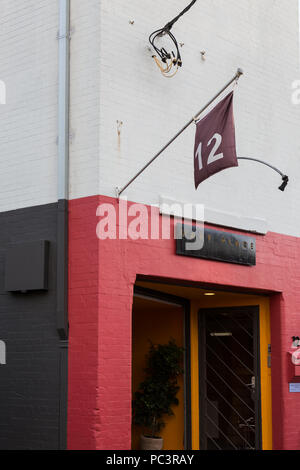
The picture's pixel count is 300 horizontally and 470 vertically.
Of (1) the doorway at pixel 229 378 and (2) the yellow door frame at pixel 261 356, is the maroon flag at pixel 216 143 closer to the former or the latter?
(2) the yellow door frame at pixel 261 356

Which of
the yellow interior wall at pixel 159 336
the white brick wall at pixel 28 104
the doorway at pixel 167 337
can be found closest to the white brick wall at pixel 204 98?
the white brick wall at pixel 28 104

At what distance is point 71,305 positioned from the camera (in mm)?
8219

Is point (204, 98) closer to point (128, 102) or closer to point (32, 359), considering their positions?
point (128, 102)

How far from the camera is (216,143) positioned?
777 centimetres

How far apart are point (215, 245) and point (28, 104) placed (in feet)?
10.5

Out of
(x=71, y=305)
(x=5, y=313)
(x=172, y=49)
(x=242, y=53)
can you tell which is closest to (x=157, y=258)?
(x=71, y=305)

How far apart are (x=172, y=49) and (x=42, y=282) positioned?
3642 mm

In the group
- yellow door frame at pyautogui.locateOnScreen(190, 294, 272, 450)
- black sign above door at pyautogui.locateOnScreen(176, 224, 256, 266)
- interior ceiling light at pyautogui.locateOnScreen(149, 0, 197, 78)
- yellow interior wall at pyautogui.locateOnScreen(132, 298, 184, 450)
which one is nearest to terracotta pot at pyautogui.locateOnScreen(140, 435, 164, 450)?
yellow interior wall at pyautogui.locateOnScreen(132, 298, 184, 450)

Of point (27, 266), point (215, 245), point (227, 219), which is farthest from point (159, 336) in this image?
point (27, 266)

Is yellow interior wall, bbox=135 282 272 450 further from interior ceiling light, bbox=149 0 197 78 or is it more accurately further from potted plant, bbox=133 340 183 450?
interior ceiling light, bbox=149 0 197 78

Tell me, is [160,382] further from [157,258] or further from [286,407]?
[157,258]

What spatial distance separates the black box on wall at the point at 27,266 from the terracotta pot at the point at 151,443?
3.30 metres

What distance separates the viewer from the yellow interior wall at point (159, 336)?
10906mm

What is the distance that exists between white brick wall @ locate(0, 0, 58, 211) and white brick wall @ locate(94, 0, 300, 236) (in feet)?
2.67
